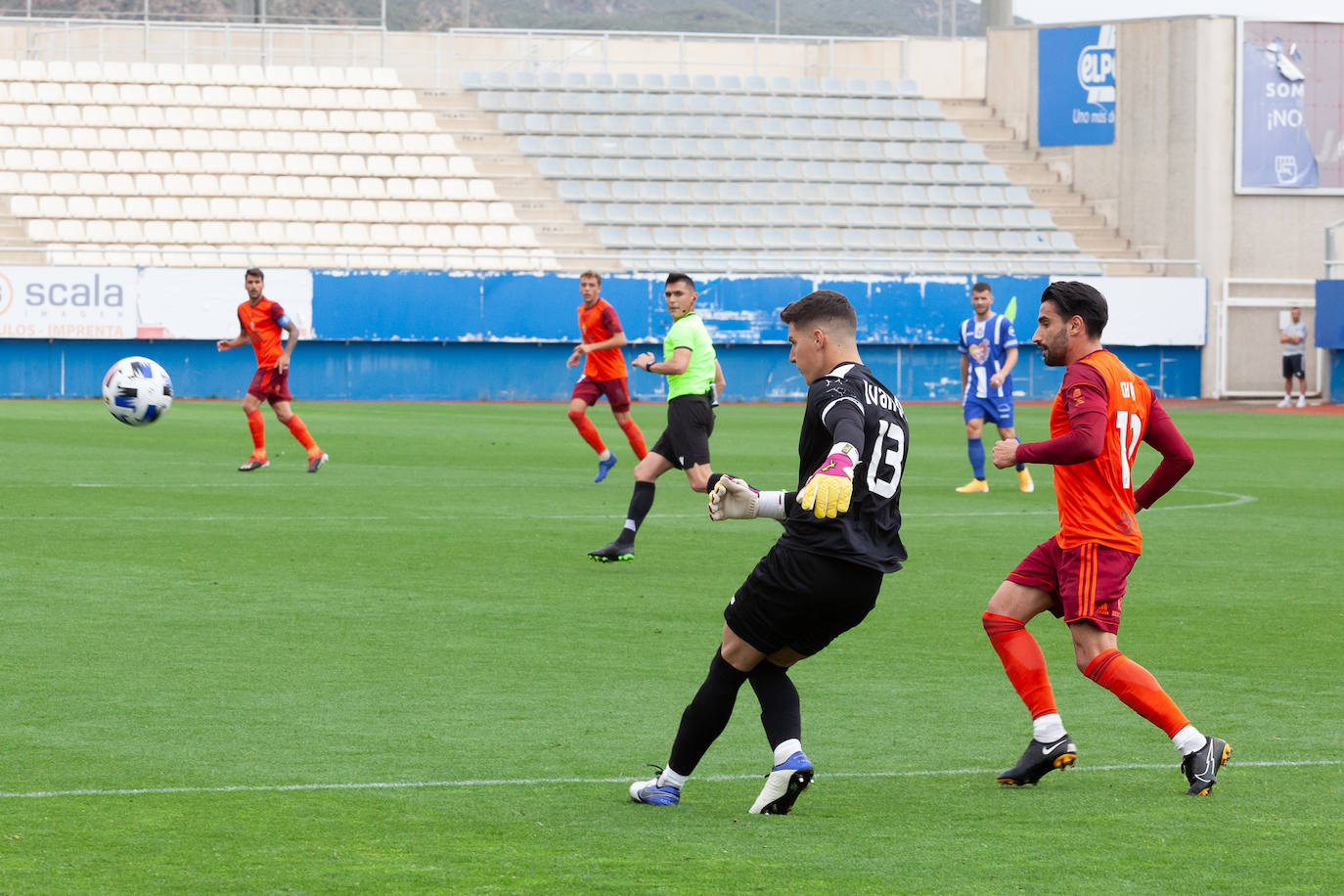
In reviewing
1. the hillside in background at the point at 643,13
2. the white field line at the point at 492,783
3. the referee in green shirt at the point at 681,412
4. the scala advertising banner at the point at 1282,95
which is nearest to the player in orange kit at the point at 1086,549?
the white field line at the point at 492,783

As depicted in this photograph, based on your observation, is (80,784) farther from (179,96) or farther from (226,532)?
(179,96)

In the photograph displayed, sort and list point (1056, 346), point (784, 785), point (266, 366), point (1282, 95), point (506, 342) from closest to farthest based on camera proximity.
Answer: point (784, 785) < point (1056, 346) < point (266, 366) < point (506, 342) < point (1282, 95)

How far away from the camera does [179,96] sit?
130 ft

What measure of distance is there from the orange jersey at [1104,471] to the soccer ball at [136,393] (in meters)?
11.7

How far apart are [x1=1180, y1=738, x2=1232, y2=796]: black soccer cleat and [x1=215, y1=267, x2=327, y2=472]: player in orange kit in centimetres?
1366

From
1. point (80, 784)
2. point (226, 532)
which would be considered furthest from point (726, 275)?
point (80, 784)

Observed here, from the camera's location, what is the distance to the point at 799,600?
17.9ft

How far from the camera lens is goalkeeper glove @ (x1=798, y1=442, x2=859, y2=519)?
506cm

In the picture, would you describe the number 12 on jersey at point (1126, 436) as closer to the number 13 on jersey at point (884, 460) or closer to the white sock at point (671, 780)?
the number 13 on jersey at point (884, 460)

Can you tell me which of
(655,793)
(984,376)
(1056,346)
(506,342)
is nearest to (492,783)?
(655,793)

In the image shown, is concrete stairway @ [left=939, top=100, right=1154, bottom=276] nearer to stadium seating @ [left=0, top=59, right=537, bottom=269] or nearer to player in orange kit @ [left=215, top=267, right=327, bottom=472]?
stadium seating @ [left=0, top=59, right=537, bottom=269]

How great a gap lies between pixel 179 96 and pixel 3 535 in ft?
94.2

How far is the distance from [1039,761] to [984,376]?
11.7 meters

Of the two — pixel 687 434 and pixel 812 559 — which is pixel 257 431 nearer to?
pixel 687 434
